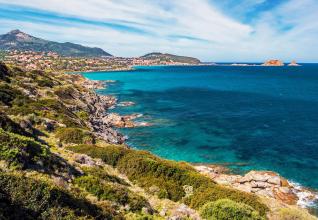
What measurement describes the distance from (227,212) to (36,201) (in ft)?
39.9

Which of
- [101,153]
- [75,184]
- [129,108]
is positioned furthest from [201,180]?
[129,108]

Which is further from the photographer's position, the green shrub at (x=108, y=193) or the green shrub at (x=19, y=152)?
the green shrub at (x=108, y=193)

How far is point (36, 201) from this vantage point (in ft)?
39.0

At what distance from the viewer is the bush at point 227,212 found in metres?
18.2

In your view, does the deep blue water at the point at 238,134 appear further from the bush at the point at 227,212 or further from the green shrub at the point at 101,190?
the green shrub at the point at 101,190

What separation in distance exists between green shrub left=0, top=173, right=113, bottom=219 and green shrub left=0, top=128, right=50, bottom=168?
3.63 metres

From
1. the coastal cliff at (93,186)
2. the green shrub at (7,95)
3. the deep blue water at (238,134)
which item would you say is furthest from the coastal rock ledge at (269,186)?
the green shrub at (7,95)

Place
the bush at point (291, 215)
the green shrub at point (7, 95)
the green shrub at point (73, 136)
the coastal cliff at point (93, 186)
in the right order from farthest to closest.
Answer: the green shrub at point (7, 95) → the green shrub at point (73, 136) → the bush at point (291, 215) → the coastal cliff at point (93, 186)

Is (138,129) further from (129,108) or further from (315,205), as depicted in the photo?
(315,205)

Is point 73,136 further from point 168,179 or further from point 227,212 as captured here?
→ point 227,212

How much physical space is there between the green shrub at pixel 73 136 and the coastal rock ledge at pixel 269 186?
17.8 meters

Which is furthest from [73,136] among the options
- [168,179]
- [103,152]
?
[168,179]

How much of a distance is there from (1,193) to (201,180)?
64.3 feet

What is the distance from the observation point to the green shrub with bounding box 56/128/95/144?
110 ft
